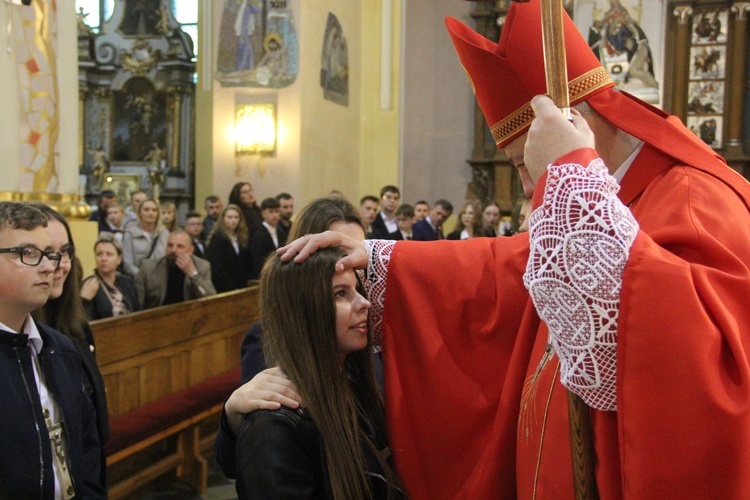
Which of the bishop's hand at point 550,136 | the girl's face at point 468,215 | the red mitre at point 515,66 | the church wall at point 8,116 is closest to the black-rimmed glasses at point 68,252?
the red mitre at point 515,66

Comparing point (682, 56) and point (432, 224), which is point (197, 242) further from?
point (682, 56)

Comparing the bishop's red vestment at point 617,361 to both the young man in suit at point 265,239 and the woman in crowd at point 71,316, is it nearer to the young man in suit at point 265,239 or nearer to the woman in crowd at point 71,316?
the woman in crowd at point 71,316

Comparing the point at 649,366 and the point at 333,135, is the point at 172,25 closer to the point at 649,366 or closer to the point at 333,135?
the point at 333,135

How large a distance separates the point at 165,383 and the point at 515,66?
3.69 m

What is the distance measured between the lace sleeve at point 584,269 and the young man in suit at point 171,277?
4.85 m

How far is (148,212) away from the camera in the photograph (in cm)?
707

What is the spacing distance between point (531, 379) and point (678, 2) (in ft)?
39.0

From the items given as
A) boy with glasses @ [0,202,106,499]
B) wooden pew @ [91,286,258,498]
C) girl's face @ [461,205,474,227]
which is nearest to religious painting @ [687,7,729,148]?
girl's face @ [461,205,474,227]

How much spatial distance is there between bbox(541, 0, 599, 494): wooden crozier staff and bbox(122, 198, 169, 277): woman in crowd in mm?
5792

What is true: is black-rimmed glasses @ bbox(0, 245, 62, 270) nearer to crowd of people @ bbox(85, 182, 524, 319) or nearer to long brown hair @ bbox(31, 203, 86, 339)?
long brown hair @ bbox(31, 203, 86, 339)

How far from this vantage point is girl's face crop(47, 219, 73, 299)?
2.92 metres

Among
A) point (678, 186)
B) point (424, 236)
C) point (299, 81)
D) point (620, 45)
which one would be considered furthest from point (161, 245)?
point (620, 45)

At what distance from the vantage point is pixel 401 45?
12938mm

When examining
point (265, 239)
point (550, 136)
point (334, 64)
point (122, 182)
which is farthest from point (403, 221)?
point (122, 182)
